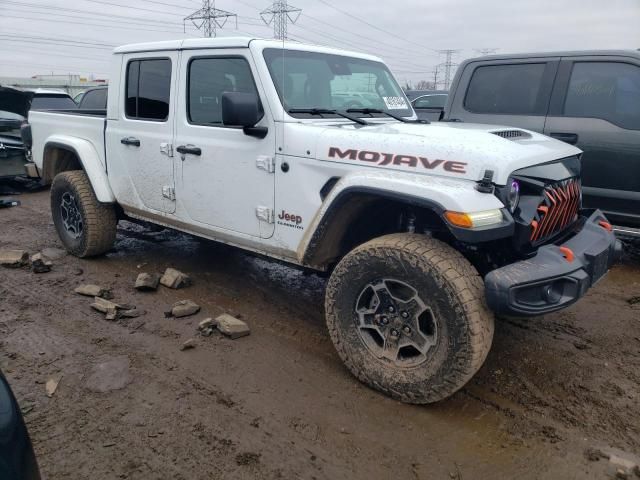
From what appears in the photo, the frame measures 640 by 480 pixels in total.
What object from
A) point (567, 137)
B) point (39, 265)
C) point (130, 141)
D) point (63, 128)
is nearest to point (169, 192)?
point (130, 141)

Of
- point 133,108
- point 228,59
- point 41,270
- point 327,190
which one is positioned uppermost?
point 228,59

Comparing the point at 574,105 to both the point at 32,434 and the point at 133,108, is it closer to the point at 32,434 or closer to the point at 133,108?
the point at 133,108

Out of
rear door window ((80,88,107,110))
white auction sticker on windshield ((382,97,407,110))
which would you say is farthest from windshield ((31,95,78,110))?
white auction sticker on windshield ((382,97,407,110))

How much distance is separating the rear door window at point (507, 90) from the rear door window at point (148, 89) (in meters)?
3.10

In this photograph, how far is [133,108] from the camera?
4426 millimetres

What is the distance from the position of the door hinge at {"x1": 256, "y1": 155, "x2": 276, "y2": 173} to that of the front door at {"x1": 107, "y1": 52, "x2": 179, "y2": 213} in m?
1.01

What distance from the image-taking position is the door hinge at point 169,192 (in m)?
4.09

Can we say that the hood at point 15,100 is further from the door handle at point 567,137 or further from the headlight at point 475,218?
the headlight at point 475,218

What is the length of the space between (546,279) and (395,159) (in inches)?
38.0

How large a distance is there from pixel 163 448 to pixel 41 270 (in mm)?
3050

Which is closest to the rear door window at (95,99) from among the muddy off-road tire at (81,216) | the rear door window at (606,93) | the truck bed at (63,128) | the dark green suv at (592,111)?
the truck bed at (63,128)

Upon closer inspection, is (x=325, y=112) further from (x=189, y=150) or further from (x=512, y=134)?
(x=512, y=134)

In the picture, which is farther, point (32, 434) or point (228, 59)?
point (228, 59)

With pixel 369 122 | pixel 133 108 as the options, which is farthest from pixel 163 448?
pixel 133 108
